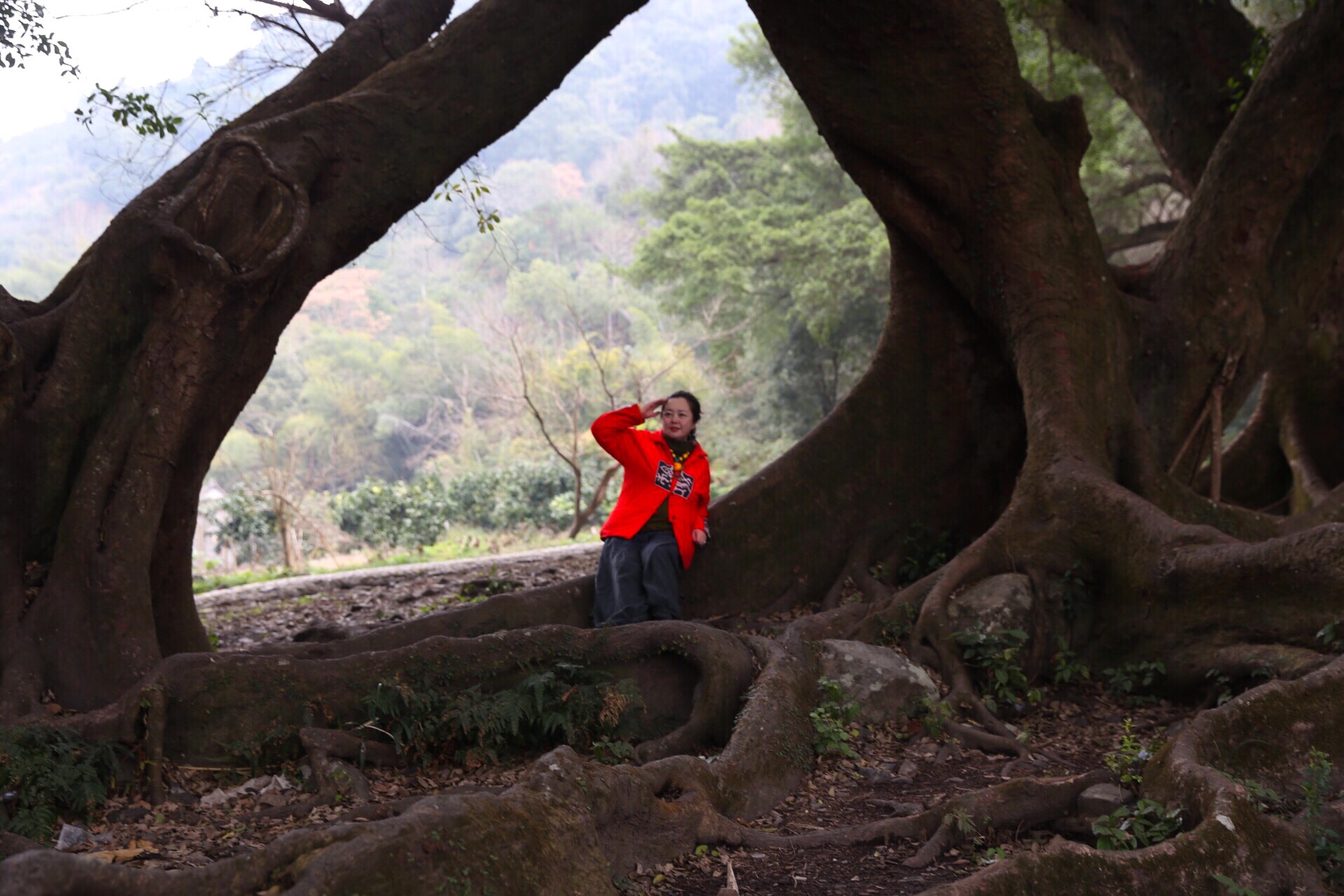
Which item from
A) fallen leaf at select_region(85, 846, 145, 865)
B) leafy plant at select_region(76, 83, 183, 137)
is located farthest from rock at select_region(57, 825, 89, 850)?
leafy plant at select_region(76, 83, 183, 137)

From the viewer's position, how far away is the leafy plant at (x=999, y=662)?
5387mm

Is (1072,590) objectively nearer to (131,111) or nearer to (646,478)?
(646,478)

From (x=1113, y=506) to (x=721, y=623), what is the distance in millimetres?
2502

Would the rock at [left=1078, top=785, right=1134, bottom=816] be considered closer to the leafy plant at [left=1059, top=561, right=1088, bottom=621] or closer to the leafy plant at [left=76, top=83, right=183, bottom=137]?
the leafy plant at [left=1059, top=561, right=1088, bottom=621]

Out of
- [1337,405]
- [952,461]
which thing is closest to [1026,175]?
[952,461]

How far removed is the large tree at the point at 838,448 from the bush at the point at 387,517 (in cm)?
1374

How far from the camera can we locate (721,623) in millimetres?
6832

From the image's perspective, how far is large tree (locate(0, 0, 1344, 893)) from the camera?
3455 millimetres

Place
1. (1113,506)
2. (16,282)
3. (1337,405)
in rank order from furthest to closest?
(16,282)
(1337,405)
(1113,506)

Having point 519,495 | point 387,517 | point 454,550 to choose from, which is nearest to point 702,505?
point 454,550

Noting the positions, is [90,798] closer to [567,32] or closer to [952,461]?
[567,32]

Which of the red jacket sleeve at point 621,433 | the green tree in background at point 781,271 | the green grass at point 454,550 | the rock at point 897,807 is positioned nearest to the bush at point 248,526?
the green grass at point 454,550

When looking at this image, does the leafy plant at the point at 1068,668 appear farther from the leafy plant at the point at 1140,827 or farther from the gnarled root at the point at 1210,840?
the leafy plant at the point at 1140,827

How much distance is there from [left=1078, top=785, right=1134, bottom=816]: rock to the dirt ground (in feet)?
0.27
